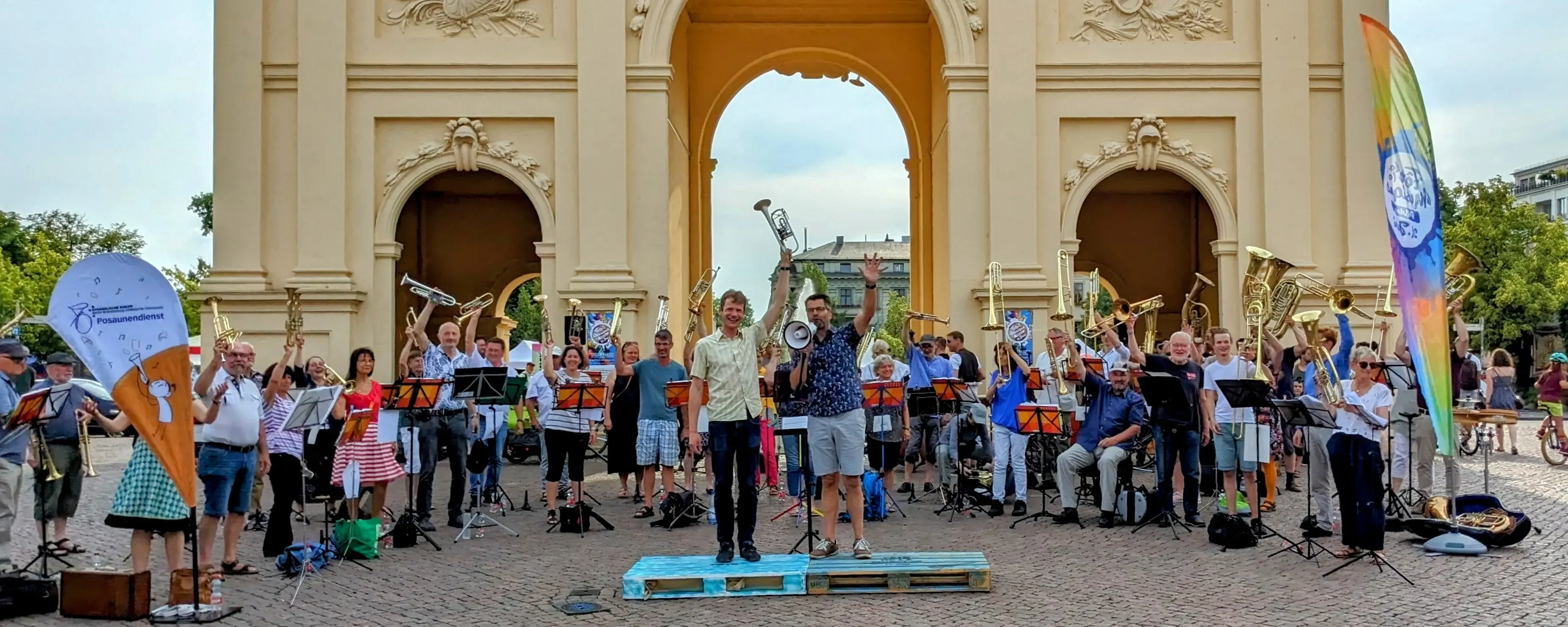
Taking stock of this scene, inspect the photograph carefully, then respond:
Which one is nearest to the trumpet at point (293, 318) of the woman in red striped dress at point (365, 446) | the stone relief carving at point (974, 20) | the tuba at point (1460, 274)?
the woman in red striped dress at point (365, 446)

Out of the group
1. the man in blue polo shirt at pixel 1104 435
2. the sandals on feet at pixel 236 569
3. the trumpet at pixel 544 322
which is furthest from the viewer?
the trumpet at pixel 544 322

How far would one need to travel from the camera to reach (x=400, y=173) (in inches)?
939

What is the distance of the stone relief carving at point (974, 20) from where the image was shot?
2353 centimetres

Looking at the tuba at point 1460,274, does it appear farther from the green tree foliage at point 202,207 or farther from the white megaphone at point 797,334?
the green tree foliage at point 202,207

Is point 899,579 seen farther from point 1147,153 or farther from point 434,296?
point 1147,153

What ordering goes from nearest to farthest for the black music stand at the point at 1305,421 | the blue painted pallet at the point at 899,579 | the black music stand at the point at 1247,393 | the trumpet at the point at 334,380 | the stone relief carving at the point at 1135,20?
1. the blue painted pallet at the point at 899,579
2. the black music stand at the point at 1305,421
3. the black music stand at the point at 1247,393
4. the trumpet at the point at 334,380
5. the stone relief carving at the point at 1135,20

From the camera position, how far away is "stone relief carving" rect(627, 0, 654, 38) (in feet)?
77.1

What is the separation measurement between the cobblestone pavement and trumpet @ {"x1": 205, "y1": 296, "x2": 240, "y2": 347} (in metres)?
2.56

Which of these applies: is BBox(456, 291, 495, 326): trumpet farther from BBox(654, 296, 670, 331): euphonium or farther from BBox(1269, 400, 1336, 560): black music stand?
BBox(1269, 400, 1336, 560): black music stand

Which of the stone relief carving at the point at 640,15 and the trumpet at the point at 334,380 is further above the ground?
the stone relief carving at the point at 640,15

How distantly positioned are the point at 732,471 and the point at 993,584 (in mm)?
2185

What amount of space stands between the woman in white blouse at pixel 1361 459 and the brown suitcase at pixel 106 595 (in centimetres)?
895

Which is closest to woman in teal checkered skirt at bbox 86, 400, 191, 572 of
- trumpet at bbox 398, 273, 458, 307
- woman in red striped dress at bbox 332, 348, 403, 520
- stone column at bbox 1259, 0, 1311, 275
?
woman in red striped dress at bbox 332, 348, 403, 520

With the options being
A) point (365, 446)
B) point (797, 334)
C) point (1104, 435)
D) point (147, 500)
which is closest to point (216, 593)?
point (147, 500)
